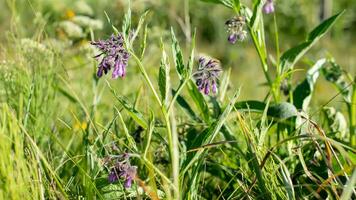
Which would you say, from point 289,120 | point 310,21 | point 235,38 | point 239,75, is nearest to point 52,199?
point 235,38

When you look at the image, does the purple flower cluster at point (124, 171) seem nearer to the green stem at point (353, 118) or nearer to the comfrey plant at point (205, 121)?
the comfrey plant at point (205, 121)

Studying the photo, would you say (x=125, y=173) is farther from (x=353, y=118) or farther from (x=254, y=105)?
(x=353, y=118)

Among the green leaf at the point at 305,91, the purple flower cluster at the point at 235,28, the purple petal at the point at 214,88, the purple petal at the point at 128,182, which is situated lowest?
the purple petal at the point at 128,182

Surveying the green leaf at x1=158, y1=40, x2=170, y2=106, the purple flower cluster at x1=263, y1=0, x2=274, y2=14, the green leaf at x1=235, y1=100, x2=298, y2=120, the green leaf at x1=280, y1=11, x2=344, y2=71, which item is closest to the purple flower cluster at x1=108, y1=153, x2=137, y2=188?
the green leaf at x1=158, y1=40, x2=170, y2=106

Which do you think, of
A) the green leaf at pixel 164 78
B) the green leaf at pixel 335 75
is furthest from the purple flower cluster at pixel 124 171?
the green leaf at pixel 335 75

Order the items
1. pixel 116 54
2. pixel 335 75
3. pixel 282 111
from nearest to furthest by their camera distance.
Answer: pixel 116 54 < pixel 282 111 < pixel 335 75

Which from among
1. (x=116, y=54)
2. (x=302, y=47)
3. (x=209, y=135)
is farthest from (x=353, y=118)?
(x=116, y=54)

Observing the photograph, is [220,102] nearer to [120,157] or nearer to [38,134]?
[38,134]

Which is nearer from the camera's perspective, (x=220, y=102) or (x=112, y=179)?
(x=112, y=179)
